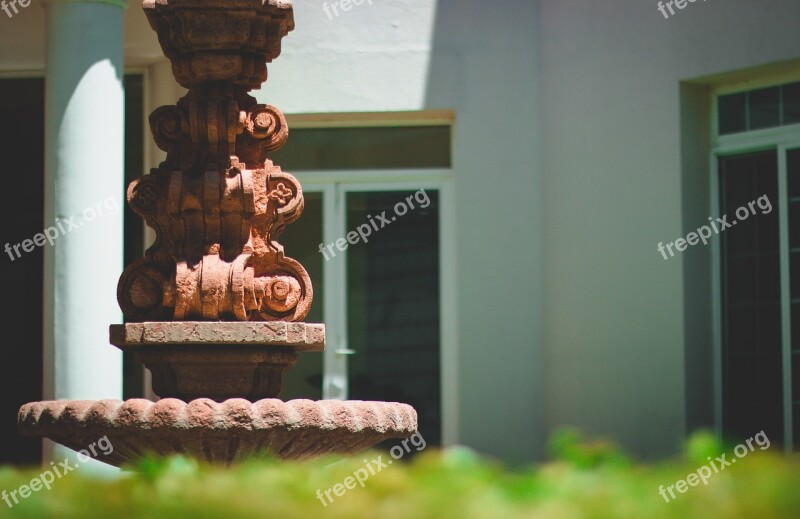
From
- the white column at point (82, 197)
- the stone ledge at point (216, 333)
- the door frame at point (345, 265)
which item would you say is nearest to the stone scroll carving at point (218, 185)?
the stone ledge at point (216, 333)

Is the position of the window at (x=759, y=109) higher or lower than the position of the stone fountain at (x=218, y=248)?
higher

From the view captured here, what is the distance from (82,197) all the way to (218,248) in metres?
3.04

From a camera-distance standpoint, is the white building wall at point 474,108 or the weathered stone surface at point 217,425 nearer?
the weathered stone surface at point 217,425

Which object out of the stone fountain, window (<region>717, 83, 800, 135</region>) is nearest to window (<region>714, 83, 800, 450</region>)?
window (<region>717, 83, 800, 135</region>)

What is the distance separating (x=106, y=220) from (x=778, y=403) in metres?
4.36

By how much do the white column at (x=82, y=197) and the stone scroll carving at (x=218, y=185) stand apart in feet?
8.84

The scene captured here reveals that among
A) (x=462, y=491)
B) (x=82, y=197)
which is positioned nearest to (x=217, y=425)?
(x=462, y=491)

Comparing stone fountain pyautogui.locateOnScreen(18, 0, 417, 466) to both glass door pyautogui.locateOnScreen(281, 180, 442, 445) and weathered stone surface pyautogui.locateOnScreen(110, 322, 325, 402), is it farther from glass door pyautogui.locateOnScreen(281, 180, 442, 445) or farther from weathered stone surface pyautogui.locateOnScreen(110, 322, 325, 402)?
glass door pyautogui.locateOnScreen(281, 180, 442, 445)

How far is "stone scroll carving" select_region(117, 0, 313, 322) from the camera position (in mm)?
5906

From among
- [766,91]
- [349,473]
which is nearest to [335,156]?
[766,91]

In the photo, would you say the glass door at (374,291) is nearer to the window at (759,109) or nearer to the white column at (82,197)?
the white column at (82,197)

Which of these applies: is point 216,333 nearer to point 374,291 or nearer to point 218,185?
point 218,185

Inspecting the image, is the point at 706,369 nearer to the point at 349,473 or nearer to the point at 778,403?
the point at 778,403

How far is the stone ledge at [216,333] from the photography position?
565 cm
